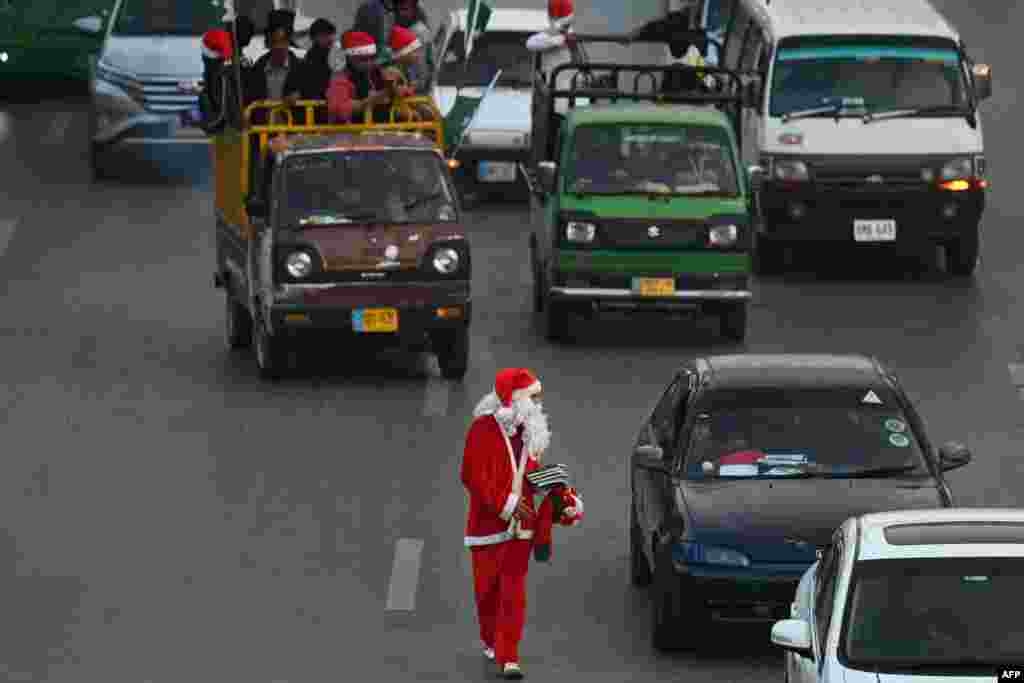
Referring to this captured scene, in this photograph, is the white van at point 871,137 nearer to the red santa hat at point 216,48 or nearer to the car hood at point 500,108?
the car hood at point 500,108

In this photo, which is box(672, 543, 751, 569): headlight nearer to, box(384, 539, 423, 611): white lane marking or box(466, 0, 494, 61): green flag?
box(384, 539, 423, 611): white lane marking

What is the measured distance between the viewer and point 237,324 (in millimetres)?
28844

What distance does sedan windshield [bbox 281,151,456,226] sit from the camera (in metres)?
26.8

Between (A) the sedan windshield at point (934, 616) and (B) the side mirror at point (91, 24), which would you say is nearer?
(A) the sedan windshield at point (934, 616)

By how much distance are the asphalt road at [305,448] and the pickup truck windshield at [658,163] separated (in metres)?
1.33

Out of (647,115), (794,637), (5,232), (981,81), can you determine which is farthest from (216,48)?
(794,637)

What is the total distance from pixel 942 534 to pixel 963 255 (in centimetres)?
1833

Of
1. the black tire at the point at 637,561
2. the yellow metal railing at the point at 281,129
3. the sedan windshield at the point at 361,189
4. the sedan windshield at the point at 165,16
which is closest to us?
the black tire at the point at 637,561

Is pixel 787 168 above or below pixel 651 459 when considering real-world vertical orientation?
below

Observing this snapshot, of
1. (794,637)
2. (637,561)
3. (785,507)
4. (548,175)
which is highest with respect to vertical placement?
(794,637)

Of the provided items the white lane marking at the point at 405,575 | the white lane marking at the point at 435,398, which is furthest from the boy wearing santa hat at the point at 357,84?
the white lane marking at the point at 405,575

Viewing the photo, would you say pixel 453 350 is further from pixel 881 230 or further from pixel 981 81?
pixel 981 81

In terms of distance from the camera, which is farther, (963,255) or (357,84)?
(963,255)

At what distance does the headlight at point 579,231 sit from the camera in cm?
2878
